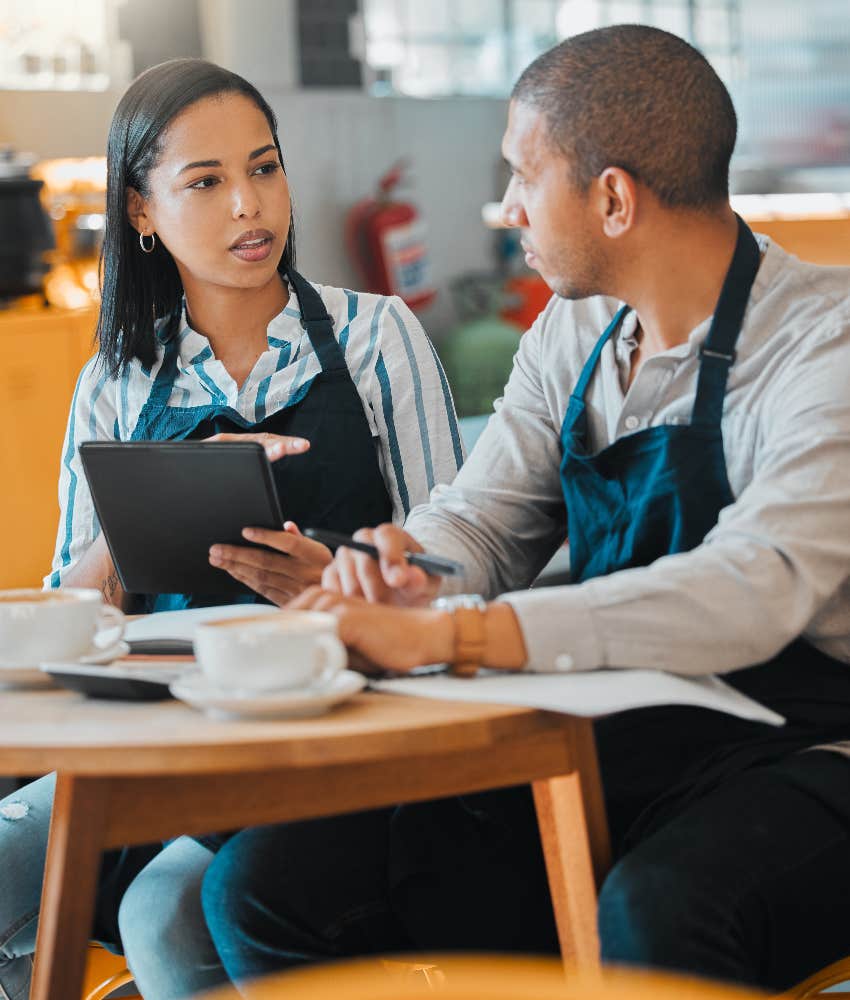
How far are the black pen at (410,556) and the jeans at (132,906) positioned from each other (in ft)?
1.48

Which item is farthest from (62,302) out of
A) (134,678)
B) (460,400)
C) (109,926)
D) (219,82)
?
(134,678)

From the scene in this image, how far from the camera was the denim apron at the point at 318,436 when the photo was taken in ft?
6.81

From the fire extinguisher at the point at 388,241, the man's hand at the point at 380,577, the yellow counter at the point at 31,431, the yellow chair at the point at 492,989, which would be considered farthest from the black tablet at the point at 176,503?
the fire extinguisher at the point at 388,241

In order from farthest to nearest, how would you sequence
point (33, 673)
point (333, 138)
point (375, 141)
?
1. point (375, 141)
2. point (333, 138)
3. point (33, 673)

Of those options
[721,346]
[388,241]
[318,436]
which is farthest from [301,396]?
[388,241]

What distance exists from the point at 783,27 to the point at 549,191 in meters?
7.42

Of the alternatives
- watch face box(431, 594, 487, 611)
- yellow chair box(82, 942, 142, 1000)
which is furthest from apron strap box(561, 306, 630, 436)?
yellow chair box(82, 942, 142, 1000)

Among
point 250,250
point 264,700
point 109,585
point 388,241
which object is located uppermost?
point 250,250

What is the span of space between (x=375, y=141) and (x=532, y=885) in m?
6.06

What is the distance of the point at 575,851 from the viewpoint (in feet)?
4.41

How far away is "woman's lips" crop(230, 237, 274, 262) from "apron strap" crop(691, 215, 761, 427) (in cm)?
78

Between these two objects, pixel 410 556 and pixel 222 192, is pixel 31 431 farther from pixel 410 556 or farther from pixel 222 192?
pixel 410 556

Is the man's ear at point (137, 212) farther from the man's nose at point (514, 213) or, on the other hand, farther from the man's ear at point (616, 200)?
the man's ear at point (616, 200)

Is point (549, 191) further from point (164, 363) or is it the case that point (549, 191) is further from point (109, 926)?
point (109, 926)
